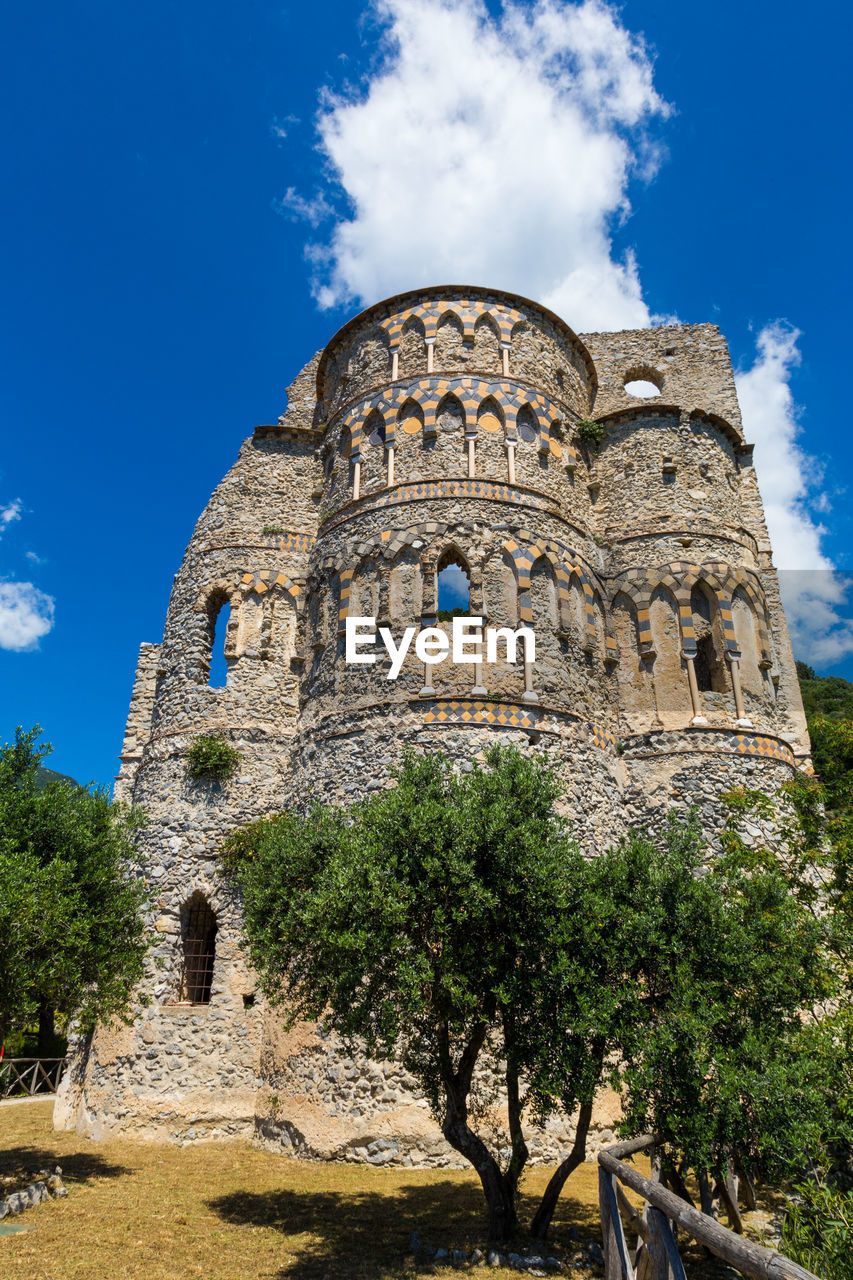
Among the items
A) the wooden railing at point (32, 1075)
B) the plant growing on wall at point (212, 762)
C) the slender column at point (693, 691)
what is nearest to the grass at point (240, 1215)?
the plant growing on wall at point (212, 762)

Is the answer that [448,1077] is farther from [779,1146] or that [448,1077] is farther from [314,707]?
[314,707]

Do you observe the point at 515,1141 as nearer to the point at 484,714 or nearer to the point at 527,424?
the point at 484,714

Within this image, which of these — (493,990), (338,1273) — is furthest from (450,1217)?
(493,990)

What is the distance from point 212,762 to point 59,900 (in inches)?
296

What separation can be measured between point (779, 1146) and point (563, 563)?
47.7ft

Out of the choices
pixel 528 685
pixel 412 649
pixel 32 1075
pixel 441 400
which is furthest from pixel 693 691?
pixel 32 1075

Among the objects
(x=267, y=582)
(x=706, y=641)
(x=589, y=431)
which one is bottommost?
(x=706, y=641)

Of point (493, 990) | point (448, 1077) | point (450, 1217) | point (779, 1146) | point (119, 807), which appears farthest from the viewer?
point (119, 807)

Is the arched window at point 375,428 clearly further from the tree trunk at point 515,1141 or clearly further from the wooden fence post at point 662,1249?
the wooden fence post at point 662,1249

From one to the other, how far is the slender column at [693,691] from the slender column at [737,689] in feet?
2.97

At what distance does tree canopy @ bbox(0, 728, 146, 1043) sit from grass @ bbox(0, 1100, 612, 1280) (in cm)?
294

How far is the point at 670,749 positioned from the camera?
803 inches

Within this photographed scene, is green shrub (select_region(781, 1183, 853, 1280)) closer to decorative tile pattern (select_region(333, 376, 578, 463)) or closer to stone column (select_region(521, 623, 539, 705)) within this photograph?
stone column (select_region(521, 623, 539, 705))

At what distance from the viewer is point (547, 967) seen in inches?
395
